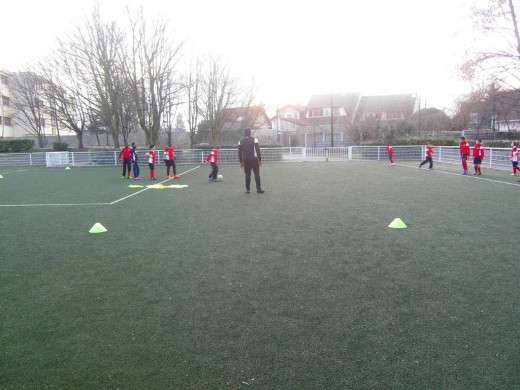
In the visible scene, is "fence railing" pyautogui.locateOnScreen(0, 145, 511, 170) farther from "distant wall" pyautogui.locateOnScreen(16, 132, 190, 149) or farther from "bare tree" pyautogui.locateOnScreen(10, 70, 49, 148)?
"distant wall" pyautogui.locateOnScreen(16, 132, 190, 149)

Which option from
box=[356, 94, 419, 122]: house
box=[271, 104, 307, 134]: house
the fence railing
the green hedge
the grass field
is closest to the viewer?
the grass field

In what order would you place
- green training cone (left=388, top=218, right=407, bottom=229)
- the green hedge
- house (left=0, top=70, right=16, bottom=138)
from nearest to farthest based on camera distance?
1. green training cone (left=388, top=218, right=407, bottom=229)
2. the green hedge
3. house (left=0, top=70, right=16, bottom=138)

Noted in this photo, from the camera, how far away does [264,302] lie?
13.1 feet

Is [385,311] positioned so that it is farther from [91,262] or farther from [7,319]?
[91,262]

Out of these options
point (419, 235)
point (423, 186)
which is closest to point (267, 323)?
point (419, 235)

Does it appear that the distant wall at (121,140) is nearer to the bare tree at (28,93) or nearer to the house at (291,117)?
Result: the bare tree at (28,93)

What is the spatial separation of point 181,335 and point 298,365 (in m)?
1.08

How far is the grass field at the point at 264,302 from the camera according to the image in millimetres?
2811

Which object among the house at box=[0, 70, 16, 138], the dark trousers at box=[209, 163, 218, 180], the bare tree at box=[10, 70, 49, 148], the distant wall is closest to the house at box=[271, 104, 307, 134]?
the distant wall

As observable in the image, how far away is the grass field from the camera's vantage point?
9.22 feet

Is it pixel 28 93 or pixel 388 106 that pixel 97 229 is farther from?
pixel 388 106

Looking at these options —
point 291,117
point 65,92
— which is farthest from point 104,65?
point 291,117

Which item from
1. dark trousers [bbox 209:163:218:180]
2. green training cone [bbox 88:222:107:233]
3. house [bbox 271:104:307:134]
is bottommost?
green training cone [bbox 88:222:107:233]

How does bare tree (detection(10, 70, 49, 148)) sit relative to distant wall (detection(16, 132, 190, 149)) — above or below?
above
